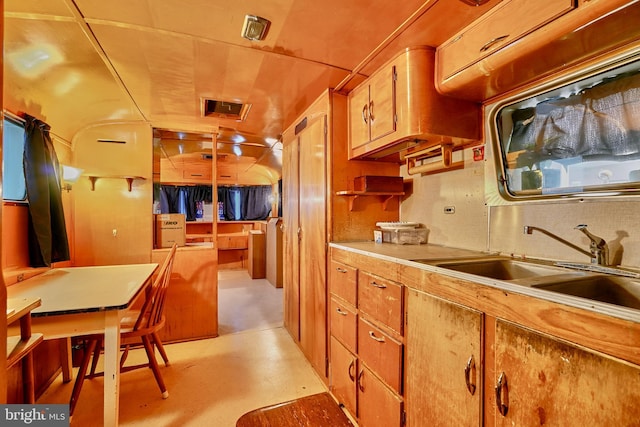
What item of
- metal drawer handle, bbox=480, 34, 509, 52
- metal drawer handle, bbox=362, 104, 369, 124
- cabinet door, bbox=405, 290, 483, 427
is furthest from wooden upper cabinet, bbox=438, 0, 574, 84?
cabinet door, bbox=405, 290, 483, 427

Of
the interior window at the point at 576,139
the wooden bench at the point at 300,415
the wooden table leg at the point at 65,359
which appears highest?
the interior window at the point at 576,139

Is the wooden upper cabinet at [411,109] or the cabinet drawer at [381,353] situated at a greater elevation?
the wooden upper cabinet at [411,109]

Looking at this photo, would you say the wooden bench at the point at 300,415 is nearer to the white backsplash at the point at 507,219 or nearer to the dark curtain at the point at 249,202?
the white backsplash at the point at 507,219

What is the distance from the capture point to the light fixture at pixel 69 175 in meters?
2.63

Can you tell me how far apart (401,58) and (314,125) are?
3.06 feet

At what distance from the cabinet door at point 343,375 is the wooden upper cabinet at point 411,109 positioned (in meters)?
1.38

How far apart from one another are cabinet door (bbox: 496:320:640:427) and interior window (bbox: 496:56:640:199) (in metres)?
0.76

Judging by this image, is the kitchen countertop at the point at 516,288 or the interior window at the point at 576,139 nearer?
the kitchen countertop at the point at 516,288

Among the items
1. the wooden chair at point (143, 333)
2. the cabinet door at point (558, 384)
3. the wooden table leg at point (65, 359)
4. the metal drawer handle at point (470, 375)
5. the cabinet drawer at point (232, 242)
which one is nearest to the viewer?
the cabinet door at point (558, 384)

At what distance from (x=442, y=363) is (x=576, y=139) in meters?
1.15

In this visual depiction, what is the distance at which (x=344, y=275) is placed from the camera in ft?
6.12

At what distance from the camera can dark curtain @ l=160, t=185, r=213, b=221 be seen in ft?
22.6

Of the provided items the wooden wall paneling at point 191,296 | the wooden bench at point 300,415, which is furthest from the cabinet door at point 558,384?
the wooden wall paneling at point 191,296

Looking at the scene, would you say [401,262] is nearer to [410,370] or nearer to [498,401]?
[410,370]
